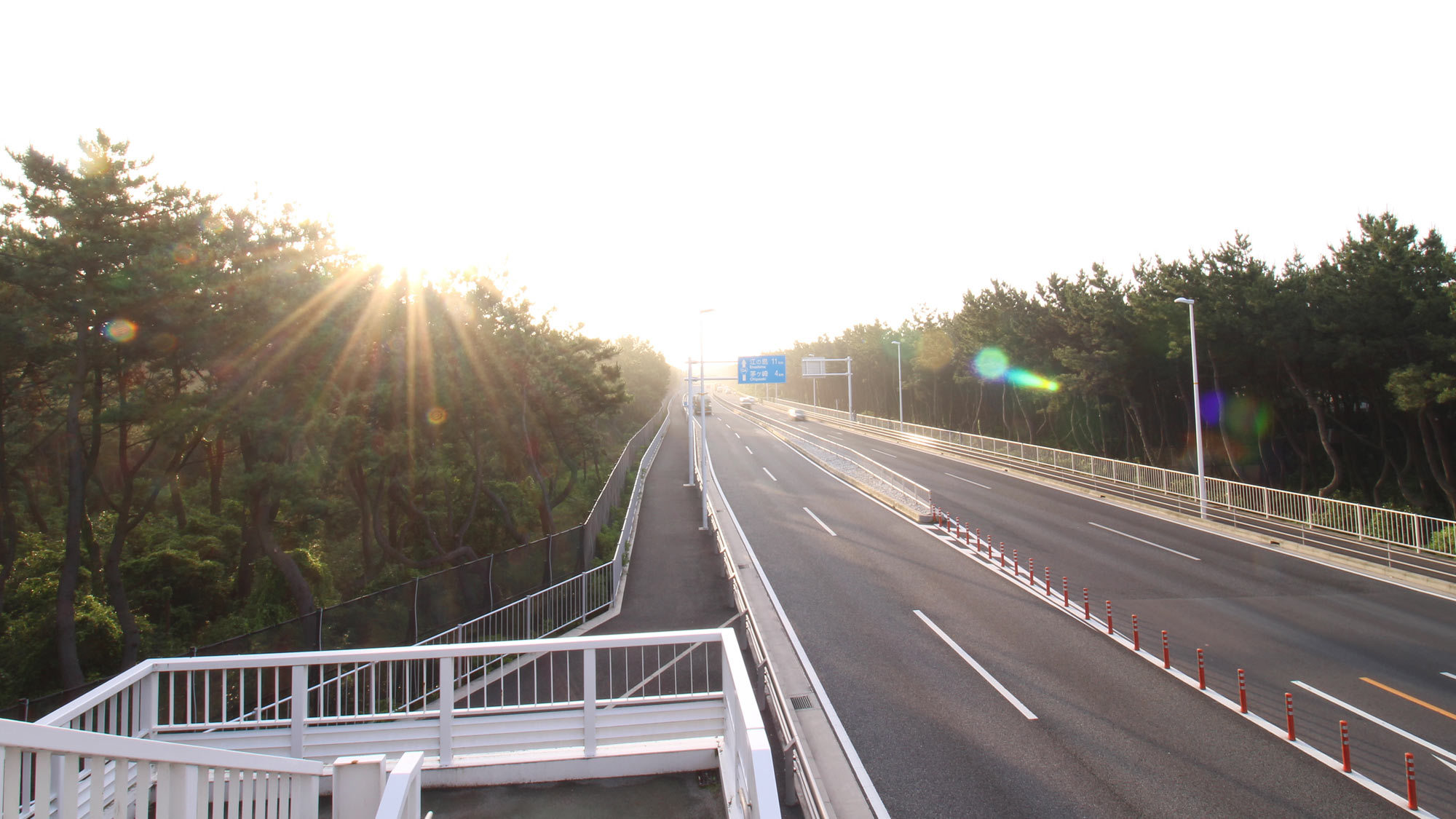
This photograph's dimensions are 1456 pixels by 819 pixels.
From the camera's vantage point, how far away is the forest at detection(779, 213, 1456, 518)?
950 inches

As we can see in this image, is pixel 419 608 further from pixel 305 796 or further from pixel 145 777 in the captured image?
pixel 145 777

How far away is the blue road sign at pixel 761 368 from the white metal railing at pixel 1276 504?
12.9 metres

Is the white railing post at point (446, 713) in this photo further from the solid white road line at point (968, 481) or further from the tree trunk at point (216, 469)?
the solid white road line at point (968, 481)

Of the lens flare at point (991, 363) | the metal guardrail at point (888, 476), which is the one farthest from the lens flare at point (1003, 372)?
the metal guardrail at point (888, 476)

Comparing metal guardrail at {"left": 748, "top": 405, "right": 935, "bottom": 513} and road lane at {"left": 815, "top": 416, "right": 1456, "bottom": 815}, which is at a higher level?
metal guardrail at {"left": 748, "top": 405, "right": 935, "bottom": 513}

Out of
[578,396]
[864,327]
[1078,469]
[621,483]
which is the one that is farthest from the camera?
[864,327]

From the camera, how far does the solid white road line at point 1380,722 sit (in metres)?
9.01

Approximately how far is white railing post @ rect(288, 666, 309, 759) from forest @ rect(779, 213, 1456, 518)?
27.3 m

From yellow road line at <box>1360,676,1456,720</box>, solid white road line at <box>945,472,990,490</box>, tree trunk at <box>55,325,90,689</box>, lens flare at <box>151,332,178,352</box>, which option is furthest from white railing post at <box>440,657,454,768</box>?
solid white road line at <box>945,472,990,490</box>

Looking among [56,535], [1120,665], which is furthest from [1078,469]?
[56,535]

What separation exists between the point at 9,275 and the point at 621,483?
24.3 meters

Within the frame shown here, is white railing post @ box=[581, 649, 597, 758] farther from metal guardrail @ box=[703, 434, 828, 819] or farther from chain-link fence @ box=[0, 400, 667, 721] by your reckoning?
chain-link fence @ box=[0, 400, 667, 721]

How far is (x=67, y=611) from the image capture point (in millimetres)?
13656

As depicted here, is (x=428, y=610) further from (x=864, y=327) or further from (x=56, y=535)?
(x=864, y=327)
